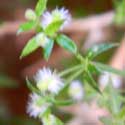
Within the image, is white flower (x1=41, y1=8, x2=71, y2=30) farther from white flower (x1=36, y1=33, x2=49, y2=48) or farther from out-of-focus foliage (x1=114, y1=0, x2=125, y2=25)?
out-of-focus foliage (x1=114, y1=0, x2=125, y2=25)

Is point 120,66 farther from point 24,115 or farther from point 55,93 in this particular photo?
point 55,93

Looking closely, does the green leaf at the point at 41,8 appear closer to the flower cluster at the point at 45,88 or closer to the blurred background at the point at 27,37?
the flower cluster at the point at 45,88

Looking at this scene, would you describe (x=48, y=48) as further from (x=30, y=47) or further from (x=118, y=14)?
(x=118, y=14)

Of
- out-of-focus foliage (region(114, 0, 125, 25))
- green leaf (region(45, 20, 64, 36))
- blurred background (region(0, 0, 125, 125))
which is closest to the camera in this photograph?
green leaf (region(45, 20, 64, 36))

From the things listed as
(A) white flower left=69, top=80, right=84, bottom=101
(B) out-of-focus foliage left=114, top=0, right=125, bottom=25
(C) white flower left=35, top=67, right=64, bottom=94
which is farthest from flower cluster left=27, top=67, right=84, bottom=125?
A: (B) out-of-focus foliage left=114, top=0, right=125, bottom=25

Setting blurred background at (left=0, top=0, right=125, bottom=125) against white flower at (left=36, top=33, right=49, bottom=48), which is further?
blurred background at (left=0, top=0, right=125, bottom=125)

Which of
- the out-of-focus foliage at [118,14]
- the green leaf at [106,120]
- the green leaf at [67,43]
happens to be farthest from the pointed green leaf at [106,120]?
the out-of-focus foliage at [118,14]

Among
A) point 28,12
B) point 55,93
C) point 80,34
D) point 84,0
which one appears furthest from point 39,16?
point 84,0
